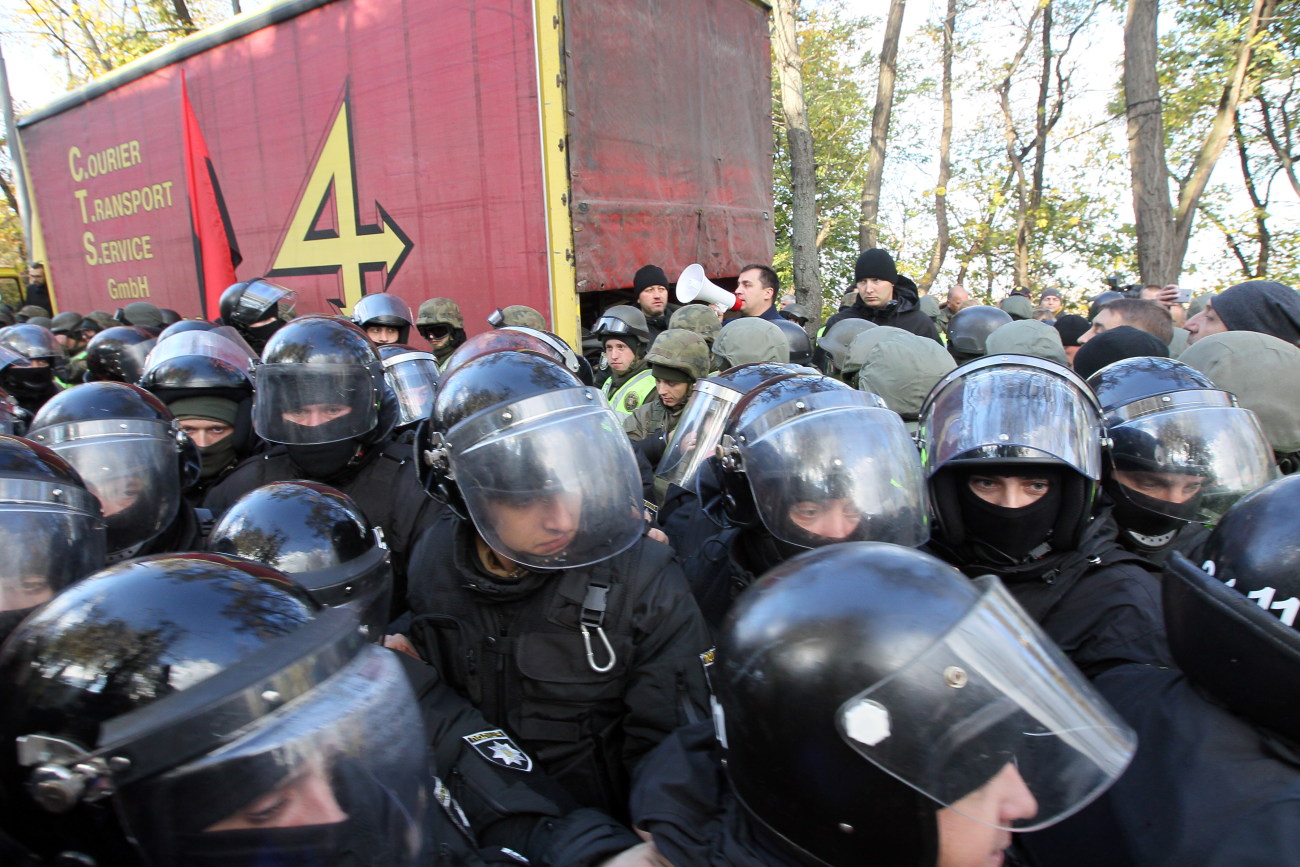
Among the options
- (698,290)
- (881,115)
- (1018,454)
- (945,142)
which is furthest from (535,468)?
(945,142)

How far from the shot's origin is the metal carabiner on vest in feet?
6.56

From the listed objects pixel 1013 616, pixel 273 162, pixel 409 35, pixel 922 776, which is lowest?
pixel 922 776

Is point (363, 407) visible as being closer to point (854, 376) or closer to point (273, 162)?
point (854, 376)

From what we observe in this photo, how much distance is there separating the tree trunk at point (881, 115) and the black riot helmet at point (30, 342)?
13.7m

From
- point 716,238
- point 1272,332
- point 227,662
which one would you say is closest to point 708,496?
point 227,662

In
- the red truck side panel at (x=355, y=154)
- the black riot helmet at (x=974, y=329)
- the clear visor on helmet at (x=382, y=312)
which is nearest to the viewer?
the black riot helmet at (x=974, y=329)

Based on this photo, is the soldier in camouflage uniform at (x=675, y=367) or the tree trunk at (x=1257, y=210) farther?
the tree trunk at (x=1257, y=210)

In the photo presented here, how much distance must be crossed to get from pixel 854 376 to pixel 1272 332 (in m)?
2.20

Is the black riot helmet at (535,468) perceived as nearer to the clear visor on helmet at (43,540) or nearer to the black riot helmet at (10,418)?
the clear visor on helmet at (43,540)

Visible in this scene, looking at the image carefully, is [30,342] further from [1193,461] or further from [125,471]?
[1193,461]

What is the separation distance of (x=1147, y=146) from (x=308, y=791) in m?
10.0

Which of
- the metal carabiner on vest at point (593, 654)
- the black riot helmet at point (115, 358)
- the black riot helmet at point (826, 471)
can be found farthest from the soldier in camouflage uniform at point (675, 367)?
the black riot helmet at point (115, 358)

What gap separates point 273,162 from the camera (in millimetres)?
8961

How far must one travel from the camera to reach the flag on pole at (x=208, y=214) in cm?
948
